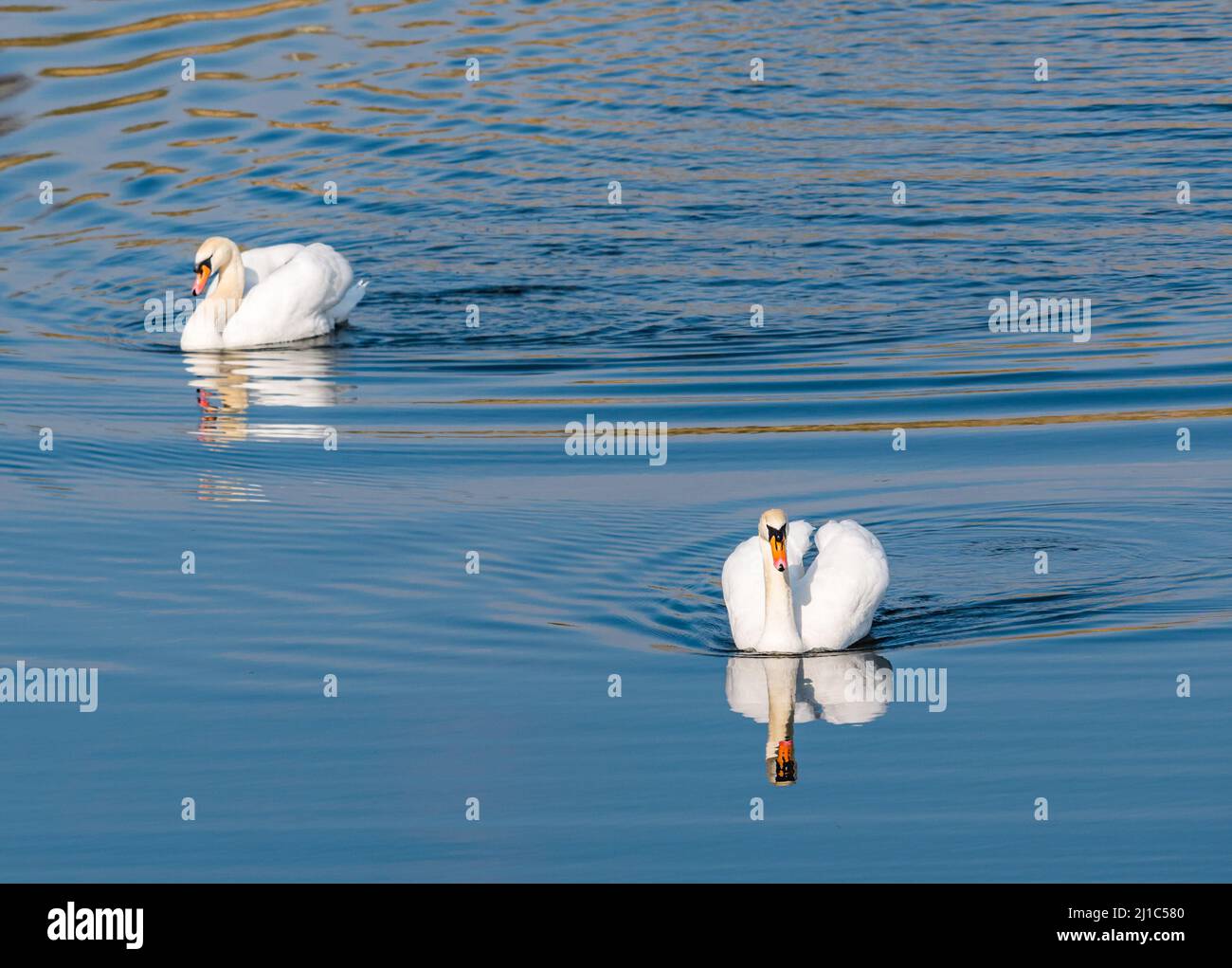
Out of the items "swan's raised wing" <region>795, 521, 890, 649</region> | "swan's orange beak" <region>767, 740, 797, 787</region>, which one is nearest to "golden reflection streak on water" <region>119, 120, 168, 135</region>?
"swan's raised wing" <region>795, 521, 890, 649</region>

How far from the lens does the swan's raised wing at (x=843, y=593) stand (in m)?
12.1

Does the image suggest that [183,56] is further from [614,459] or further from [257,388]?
[614,459]

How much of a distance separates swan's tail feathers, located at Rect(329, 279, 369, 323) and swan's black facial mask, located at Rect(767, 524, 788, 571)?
9.11 m

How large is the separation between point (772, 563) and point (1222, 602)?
8.13 ft

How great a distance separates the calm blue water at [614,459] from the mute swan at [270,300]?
26 centimetres

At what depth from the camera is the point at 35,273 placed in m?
22.1

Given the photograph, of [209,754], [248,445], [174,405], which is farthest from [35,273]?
[209,754]

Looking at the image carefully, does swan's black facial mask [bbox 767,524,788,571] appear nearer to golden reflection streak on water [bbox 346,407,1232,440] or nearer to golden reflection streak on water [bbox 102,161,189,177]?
golden reflection streak on water [bbox 346,407,1232,440]

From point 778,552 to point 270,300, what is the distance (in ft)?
30.5

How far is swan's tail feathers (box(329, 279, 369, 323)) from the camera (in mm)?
20484

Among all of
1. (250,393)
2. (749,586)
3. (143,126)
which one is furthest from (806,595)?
(143,126)

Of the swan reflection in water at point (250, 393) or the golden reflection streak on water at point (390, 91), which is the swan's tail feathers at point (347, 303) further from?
the golden reflection streak on water at point (390, 91)

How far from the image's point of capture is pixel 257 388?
18703 millimetres

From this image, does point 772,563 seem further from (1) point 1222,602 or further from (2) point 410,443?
(2) point 410,443
